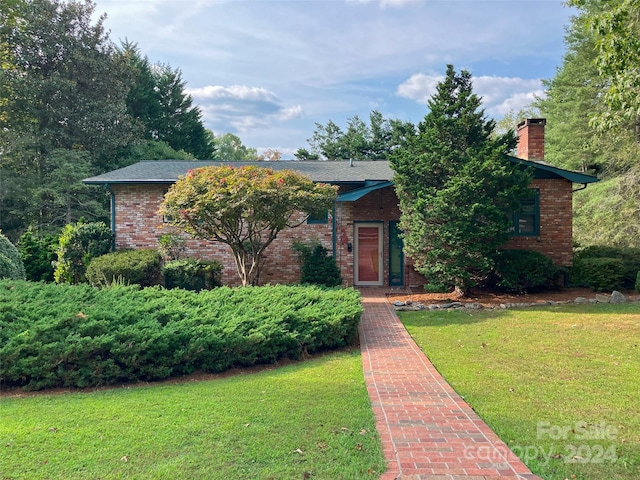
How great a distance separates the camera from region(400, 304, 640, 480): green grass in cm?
353

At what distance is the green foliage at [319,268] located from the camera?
12688 millimetres

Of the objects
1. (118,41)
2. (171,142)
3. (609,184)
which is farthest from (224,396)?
(118,41)

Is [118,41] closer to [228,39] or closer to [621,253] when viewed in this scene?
[228,39]

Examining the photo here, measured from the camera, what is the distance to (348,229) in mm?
13773

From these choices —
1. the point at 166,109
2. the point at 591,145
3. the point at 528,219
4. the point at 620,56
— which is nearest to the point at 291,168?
the point at 528,219

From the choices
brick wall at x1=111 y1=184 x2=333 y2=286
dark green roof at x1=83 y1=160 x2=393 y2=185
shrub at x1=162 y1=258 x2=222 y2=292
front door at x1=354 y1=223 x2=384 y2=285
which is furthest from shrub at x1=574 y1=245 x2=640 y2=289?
shrub at x1=162 y1=258 x2=222 y2=292

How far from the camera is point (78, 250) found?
42.8ft

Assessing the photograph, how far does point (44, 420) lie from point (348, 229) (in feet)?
34.1

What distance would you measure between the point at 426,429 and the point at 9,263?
10989 mm

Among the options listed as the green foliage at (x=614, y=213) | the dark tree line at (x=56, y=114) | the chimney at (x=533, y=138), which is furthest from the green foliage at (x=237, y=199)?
the dark tree line at (x=56, y=114)

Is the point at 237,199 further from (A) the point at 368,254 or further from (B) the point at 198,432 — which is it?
(B) the point at 198,432

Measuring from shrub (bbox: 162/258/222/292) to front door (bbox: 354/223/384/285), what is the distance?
15.0ft

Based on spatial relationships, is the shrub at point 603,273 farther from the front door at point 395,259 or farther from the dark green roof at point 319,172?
the front door at point 395,259

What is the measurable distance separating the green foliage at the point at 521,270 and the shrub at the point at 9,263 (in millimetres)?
12557
